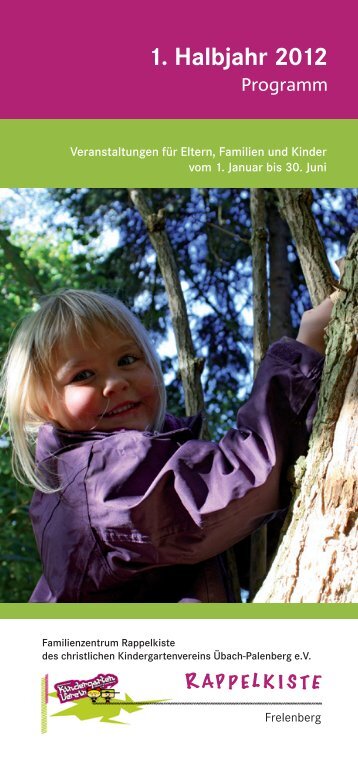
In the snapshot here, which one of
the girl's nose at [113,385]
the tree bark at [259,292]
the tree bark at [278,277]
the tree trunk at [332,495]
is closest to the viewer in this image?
the tree trunk at [332,495]

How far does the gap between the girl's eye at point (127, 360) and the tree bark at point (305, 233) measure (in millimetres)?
320

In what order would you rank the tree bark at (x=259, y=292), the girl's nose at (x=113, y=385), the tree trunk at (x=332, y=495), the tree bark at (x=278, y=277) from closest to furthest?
1. the tree trunk at (x=332, y=495)
2. the girl's nose at (x=113, y=385)
3. the tree bark at (x=259, y=292)
4. the tree bark at (x=278, y=277)

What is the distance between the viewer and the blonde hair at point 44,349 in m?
1.42

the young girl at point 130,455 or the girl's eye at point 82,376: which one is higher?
the girl's eye at point 82,376

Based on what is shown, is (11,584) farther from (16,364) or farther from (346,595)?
(346,595)

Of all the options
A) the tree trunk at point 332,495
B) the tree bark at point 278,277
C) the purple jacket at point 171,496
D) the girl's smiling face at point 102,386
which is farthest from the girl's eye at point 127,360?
the tree bark at point 278,277

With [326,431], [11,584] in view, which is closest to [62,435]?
[326,431]

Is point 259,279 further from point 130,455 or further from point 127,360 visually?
point 130,455

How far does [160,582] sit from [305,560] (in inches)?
12.3

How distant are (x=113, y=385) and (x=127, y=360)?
0.09 metres

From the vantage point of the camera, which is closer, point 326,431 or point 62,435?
point 326,431

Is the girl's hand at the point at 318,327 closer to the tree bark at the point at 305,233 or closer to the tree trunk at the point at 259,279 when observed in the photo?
the tree bark at the point at 305,233
